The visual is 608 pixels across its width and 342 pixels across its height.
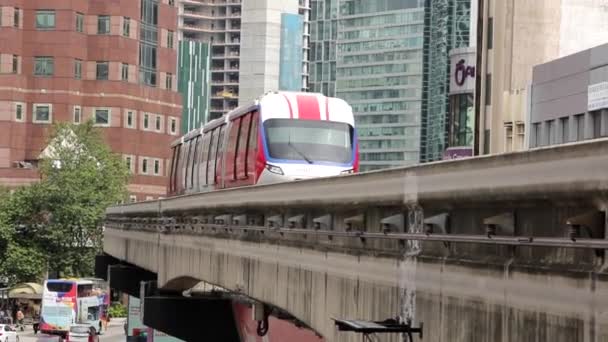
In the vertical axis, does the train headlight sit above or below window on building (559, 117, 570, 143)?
below

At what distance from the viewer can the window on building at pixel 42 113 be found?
11988 cm

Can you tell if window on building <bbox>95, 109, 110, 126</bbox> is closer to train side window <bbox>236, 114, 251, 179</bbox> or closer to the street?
the street

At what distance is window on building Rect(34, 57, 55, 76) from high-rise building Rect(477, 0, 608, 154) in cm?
4687

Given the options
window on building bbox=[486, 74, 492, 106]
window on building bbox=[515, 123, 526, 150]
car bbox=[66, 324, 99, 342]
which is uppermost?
window on building bbox=[486, 74, 492, 106]

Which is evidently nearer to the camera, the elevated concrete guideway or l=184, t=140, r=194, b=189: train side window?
the elevated concrete guideway

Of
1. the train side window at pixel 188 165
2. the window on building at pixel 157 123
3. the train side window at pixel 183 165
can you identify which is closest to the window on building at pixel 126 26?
the window on building at pixel 157 123

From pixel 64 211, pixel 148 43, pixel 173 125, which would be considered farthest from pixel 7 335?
pixel 173 125

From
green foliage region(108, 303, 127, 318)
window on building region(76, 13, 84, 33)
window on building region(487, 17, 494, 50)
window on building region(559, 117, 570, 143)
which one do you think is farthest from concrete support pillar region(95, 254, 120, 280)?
window on building region(76, 13, 84, 33)

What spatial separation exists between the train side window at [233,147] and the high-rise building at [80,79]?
85.8m

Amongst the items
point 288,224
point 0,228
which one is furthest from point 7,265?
point 288,224

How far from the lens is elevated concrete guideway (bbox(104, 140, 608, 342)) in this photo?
7.86 metres

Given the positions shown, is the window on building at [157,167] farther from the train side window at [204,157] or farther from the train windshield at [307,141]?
the train windshield at [307,141]

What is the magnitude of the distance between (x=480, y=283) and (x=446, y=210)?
1.18 m

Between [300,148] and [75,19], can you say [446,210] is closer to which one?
[300,148]
